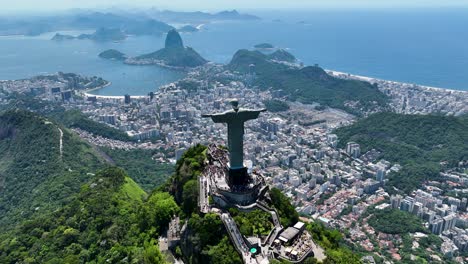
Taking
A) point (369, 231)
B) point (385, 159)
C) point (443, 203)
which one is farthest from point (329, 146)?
point (369, 231)

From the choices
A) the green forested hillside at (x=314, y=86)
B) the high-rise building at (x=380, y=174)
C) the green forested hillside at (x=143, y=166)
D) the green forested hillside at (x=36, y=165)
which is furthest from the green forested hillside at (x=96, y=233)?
the green forested hillside at (x=314, y=86)

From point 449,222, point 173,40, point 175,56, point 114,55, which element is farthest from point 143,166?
point 114,55

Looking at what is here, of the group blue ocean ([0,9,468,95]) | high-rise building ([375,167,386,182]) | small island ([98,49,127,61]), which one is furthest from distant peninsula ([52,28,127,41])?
high-rise building ([375,167,386,182])

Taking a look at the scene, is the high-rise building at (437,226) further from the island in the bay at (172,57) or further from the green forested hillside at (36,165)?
the island in the bay at (172,57)

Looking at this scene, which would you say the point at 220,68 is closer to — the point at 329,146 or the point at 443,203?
the point at 329,146

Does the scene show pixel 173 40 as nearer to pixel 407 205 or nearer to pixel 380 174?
pixel 380 174

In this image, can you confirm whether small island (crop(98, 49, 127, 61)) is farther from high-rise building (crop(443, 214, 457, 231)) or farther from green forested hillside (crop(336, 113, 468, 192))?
high-rise building (crop(443, 214, 457, 231))
